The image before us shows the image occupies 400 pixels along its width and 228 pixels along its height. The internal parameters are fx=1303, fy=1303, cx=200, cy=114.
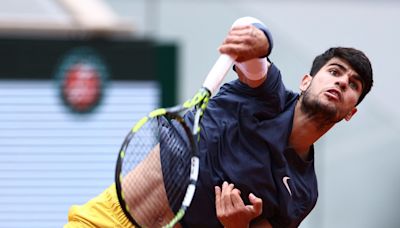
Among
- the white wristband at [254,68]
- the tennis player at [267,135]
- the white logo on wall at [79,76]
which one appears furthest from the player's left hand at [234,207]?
the white logo on wall at [79,76]

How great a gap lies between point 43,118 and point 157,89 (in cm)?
84

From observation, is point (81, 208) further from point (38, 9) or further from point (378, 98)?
point (378, 98)

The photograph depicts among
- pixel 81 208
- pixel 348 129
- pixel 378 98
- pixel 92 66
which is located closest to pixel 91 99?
pixel 92 66

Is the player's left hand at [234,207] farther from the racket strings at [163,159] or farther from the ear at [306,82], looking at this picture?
the ear at [306,82]

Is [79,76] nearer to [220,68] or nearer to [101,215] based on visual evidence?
[101,215]

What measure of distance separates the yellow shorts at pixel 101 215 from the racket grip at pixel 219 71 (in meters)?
0.80

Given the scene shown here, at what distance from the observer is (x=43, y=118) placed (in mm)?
Answer: 9312

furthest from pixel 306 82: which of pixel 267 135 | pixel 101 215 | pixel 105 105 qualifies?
pixel 105 105

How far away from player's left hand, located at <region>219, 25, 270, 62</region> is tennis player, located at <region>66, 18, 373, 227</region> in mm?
294

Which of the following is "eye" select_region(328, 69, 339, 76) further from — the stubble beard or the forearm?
the forearm

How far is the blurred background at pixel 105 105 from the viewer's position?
9.23m

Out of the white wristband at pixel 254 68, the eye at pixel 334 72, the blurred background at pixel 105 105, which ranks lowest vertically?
the blurred background at pixel 105 105

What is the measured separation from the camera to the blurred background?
9.23 meters

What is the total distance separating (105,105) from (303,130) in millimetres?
4148
